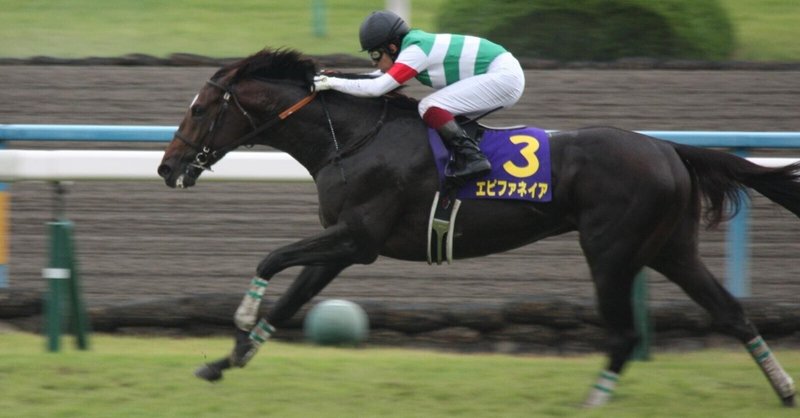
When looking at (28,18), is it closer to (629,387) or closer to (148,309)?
(148,309)

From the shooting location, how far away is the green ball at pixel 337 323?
6.38 meters

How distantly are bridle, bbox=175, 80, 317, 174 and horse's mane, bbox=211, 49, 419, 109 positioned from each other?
7cm

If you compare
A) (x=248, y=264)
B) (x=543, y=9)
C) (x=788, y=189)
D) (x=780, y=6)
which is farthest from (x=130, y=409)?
(x=780, y=6)

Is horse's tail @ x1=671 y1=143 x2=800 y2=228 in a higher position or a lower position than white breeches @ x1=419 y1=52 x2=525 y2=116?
lower

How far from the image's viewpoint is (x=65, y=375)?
223 inches

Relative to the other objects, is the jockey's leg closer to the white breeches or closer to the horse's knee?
the white breeches

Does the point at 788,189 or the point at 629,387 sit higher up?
the point at 788,189

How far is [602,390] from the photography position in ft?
17.8

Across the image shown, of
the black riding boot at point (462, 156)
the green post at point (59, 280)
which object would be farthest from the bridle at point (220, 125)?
the green post at point (59, 280)

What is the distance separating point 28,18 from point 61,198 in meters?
8.29

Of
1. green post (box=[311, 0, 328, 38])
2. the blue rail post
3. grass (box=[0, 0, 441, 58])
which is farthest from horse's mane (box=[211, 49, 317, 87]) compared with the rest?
green post (box=[311, 0, 328, 38])

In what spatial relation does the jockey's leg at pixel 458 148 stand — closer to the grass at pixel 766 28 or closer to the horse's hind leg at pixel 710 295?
the horse's hind leg at pixel 710 295

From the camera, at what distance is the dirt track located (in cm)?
739

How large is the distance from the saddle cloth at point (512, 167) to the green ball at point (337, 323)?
3.62ft
